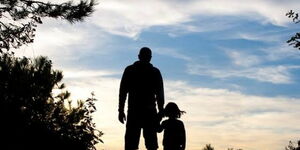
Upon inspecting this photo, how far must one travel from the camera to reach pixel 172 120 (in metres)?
9.07

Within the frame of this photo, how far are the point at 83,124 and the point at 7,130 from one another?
2471 millimetres

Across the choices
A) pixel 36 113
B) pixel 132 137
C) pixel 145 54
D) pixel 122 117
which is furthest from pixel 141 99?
pixel 36 113

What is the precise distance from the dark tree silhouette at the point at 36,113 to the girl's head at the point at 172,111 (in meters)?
3.71

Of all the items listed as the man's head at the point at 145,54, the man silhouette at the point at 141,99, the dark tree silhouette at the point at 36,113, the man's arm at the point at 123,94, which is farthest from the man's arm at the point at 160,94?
the dark tree silhouette at the point at 36,113

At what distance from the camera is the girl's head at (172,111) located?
353 inches

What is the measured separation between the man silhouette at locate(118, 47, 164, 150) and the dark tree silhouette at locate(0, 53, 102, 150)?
3699mm

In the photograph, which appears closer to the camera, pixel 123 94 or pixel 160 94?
pixel 123 94

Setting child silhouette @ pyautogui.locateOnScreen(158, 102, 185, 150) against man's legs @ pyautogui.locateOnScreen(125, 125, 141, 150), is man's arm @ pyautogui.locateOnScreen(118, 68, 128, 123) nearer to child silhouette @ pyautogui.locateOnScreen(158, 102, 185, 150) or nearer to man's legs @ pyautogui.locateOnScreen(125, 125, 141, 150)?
man's legs @ pyautogui.locateOnScreen(125, 125, 141, 150)

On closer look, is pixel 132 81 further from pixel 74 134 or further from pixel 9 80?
pixel 9 80

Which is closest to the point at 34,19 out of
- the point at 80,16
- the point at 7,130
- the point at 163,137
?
the point at 80,16

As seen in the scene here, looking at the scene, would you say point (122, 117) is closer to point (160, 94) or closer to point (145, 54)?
point (160, 94)

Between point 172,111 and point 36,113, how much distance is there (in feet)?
23.7

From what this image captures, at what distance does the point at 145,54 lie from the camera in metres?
8.10

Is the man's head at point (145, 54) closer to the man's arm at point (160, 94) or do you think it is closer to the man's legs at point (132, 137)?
the man's arm at point (160, 94)
